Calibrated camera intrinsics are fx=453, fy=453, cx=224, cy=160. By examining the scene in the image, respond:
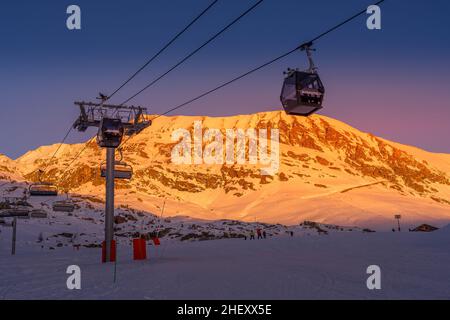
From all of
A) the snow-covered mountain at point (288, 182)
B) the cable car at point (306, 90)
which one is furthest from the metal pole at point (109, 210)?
the snow-covered mountain at point (288, 182)

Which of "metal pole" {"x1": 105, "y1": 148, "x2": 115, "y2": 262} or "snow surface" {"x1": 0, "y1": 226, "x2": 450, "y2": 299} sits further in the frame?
"metal pole" {"x1": 105, "y1": 148, "x2": 115, "y2": 262}

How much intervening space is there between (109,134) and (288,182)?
110 m

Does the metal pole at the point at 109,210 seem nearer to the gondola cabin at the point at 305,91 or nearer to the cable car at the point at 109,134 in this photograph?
the cable car at the point at 109,134

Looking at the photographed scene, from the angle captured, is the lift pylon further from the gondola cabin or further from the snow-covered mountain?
the snow-covered mountain

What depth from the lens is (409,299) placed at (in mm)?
10539

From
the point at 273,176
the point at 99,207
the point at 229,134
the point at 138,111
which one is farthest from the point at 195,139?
the point at 138,111

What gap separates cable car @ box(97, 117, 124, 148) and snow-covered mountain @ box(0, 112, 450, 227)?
209 feet

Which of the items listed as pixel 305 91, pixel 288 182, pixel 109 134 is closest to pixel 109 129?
pixel 109 134

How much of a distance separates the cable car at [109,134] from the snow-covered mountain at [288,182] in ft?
209

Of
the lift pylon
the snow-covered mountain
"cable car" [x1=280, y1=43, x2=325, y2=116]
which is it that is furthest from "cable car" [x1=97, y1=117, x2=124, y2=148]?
the snow-covered mountain

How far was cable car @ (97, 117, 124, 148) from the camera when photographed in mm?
21859
